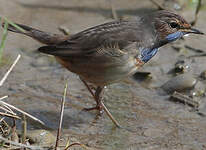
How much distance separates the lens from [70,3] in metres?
9.47

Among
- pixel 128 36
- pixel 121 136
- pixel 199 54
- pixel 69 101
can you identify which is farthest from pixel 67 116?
pixel 199 54

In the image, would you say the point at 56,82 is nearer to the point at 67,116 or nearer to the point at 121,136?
the point at 67,116

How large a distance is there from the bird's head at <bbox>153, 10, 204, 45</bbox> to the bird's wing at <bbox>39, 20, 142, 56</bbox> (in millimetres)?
289

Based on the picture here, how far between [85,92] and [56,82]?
491 millimetres

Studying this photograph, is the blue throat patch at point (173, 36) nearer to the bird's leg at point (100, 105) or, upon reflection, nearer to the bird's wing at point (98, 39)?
the bird's wing at point (98, 39)

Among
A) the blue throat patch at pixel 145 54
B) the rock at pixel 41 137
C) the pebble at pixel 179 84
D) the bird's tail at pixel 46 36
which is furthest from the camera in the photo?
the pebble at pixel 179 84

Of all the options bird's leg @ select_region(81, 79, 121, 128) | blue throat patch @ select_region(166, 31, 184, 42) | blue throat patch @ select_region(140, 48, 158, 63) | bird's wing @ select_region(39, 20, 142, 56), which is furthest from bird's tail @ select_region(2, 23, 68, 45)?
blue throat patch @ select_region(166, 31, 184, 42)

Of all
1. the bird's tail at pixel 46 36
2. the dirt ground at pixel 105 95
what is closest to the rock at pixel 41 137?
the dirt ground at pixel 105 95

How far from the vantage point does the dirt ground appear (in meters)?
5.96

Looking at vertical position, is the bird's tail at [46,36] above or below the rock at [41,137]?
above

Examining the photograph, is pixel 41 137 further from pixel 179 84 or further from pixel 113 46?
pixel 179 84

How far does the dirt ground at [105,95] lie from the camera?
5961mm

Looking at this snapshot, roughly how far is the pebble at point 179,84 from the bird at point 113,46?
0.84 m

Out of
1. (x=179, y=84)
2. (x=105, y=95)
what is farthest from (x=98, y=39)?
(x=179, y=84)
